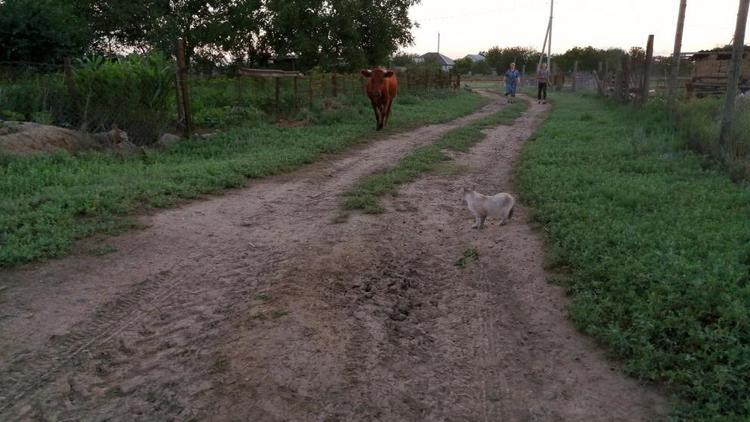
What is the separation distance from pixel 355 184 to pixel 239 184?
1.48 m

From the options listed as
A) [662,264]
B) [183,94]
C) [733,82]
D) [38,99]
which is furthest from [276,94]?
[662,264]

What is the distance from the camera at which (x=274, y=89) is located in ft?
46.7

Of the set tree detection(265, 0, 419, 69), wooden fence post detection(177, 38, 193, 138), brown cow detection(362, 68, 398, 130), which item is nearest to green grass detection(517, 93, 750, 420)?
brown cow detection(362, 68, 398, 130)

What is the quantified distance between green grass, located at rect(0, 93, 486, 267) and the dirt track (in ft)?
1.32

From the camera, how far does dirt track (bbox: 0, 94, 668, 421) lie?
9.61 ft

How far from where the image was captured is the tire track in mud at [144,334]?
9.73 ft

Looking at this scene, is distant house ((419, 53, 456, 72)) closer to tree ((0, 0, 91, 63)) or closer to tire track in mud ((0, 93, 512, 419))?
tree ((0, 0, 91, 63))

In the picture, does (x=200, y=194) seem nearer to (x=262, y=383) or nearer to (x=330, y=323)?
(x=330, y=323)

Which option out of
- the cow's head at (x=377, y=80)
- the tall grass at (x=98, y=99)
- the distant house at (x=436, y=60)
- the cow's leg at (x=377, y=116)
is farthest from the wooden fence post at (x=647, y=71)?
the distant house at (x=436, y=60)

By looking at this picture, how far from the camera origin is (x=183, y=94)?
34.3 feet

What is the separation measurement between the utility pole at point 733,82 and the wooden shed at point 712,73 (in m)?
6.86

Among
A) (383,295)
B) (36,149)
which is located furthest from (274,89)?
(383,295)

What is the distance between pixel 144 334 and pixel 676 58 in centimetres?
1398

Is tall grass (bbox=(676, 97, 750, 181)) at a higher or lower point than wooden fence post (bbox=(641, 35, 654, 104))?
lower
